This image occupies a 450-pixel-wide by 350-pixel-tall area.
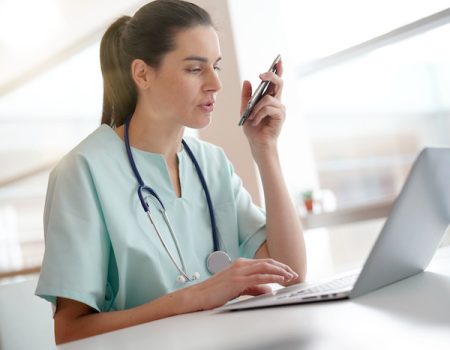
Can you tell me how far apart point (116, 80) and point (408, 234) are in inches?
35.9

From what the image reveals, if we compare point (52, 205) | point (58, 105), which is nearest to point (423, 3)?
point (52, 205)

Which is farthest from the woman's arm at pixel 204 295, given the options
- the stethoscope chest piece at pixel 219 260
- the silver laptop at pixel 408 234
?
the stethoscope chest piece at pixel 219 260

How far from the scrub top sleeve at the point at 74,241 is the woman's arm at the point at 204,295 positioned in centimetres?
5

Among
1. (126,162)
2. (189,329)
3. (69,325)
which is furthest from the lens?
(126,162)

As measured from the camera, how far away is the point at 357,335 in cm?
46

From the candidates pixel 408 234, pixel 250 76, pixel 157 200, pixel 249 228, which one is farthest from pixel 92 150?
pixel 250 76

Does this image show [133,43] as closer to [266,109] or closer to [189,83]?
[189,83]

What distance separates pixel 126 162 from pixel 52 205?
0.19m

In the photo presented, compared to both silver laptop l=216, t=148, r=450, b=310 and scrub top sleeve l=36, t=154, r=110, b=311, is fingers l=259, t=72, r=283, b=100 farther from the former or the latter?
silver laptop l=216, t=148, r=450, b=310

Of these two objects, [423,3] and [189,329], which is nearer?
[189,329]

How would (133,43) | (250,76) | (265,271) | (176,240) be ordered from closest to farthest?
1. (265,271)
2. (176,240)
3. (133,43)
4. (250,76)

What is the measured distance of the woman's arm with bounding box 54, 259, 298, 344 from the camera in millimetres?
879

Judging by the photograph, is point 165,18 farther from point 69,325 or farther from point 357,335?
point 357,335

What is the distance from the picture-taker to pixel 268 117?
1.43 m
